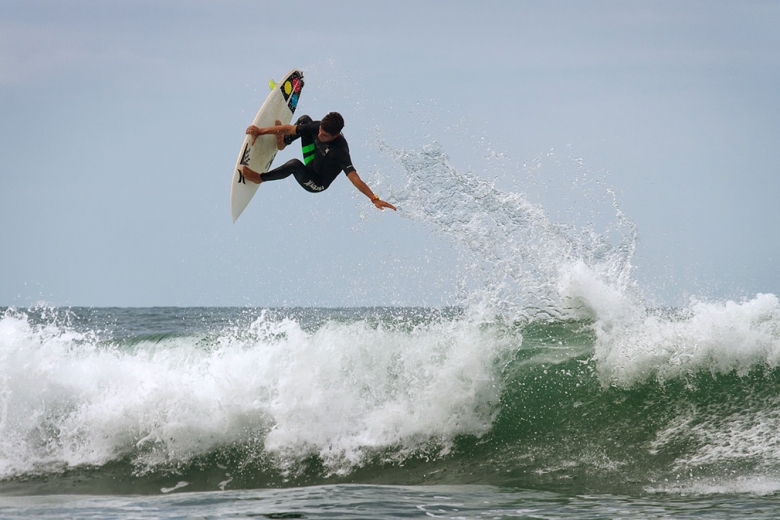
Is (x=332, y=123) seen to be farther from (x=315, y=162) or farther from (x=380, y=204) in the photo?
(x=380, y=204)

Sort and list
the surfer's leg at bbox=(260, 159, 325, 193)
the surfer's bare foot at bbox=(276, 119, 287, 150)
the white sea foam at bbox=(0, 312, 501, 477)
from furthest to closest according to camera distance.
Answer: the surfer's bare foot at bbox=(276, 119, 287, 150) < the surfer's leg at bbox=(260, 159, 325, 193) < the white sea foam at bbox=(0, 312, 501, 477)

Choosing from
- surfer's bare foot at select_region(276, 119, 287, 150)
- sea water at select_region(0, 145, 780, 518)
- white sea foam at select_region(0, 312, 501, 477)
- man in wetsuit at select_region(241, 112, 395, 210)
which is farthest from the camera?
surfer's bare foot at select_region(276, 119, 287, 150)

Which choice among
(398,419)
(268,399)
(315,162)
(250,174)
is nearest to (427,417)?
(398,419)

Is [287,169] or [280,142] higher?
[280,142]

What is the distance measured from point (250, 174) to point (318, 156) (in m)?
1.12

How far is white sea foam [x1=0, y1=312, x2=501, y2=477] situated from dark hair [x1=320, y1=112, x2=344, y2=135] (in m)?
2.01

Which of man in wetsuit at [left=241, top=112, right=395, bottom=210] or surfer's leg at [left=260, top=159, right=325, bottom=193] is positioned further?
surfer's leg at [left=260, top=159, right=325, bottom=193]

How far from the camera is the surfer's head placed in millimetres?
7008

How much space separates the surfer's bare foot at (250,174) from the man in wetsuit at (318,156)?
12cm

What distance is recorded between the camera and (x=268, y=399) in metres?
6.14

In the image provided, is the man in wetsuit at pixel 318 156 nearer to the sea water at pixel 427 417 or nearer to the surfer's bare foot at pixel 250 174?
the surfer's bare foot at pixel 250 174

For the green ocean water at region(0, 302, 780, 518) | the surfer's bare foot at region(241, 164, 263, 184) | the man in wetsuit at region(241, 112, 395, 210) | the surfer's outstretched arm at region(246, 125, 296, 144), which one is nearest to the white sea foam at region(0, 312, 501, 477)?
the green ocean water at region(0, 302, 780, 518)

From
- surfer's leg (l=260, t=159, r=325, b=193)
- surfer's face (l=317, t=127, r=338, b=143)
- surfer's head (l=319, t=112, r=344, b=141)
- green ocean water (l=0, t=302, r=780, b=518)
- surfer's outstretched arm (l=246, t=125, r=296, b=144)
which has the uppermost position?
surfer's outstretched arm (l=246, t=125, r=296, b=144)

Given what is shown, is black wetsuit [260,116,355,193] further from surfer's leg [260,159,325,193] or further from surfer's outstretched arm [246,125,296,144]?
surfer's outstretched arm [246,125,296,144]
